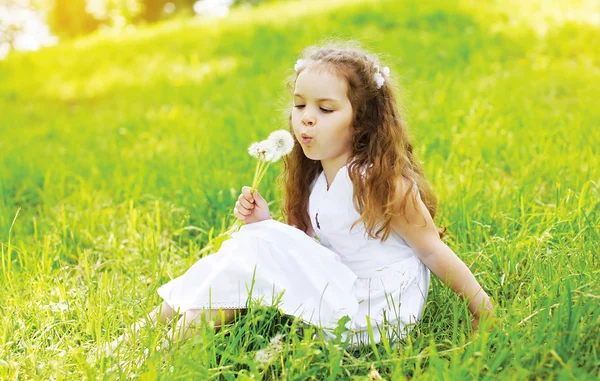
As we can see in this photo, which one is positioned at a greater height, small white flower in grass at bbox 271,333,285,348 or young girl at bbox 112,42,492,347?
young girl at bbox 112,42,492,347

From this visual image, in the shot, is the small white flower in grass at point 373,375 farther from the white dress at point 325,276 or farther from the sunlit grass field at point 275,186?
the white dress at point 325,276

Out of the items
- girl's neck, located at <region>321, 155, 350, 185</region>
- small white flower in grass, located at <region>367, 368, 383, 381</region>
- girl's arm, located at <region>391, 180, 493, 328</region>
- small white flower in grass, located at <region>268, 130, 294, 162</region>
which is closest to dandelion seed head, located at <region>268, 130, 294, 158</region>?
small white flower in grass, located at <region>268, 130, 294, 162</region>

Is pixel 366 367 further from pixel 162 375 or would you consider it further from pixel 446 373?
pixel 162 375

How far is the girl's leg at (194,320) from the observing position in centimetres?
190

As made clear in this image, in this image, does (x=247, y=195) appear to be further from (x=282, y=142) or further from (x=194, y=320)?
(x=194, y=320)

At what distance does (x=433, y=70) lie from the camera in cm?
530

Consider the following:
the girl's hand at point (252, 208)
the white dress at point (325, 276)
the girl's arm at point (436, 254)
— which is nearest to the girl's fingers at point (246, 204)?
the girl's hand at point (252, 208)

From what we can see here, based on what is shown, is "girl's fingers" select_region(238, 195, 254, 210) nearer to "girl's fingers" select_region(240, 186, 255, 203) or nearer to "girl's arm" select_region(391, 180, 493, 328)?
"girl's fingers" select_region(240, 186, 255, 203)

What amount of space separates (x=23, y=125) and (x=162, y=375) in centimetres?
451

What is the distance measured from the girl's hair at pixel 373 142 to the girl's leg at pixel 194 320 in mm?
494

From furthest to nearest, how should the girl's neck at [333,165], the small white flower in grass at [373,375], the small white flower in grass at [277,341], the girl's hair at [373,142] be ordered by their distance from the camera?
1. the girl's neck at [333,165]
2. the girl's hair at [373,142]
3. the small white flower in grass at [277,341]
4. the small white flower in grass at [373,375]

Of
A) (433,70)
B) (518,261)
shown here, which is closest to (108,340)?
(518,261)

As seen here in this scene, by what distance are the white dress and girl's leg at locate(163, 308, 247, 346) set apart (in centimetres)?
2

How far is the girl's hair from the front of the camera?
2.04m
